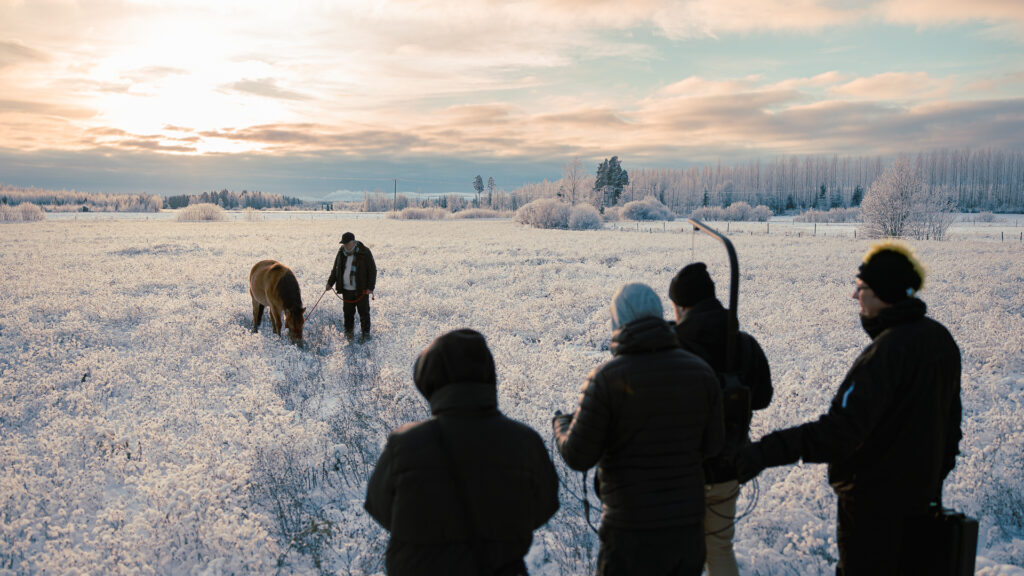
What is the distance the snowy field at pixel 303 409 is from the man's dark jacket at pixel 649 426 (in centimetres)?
192

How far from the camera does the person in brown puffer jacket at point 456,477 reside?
6.66 feet

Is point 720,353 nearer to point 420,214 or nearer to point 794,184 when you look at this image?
point 420,214

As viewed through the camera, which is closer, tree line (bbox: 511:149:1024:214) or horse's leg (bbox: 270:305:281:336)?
horse's leg (bbox: 270:305:281:336)

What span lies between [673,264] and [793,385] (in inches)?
638

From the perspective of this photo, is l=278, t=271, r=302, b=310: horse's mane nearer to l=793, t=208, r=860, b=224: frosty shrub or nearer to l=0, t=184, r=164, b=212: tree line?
l=793, t=208, r=860, b=224: frosty shrub

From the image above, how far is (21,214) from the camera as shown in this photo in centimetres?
6131

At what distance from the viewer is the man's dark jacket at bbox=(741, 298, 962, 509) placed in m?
2.57

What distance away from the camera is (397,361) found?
9.52 m

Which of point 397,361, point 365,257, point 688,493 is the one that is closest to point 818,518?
point 688,493

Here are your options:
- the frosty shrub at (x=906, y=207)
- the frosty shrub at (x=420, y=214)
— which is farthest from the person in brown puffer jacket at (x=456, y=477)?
the frosty shrub at (x=420, y=214)

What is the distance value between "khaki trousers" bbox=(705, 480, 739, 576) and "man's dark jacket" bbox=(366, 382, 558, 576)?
4.85 feet

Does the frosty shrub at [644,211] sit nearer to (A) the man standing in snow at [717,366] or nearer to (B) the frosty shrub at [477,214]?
(B) the frosty shrub at [477,214]

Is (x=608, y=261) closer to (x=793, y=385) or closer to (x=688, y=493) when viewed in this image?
(x=793, y=385)

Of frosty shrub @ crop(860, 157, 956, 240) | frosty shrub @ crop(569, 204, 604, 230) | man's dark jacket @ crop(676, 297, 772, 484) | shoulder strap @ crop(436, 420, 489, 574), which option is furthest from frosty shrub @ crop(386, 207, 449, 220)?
shoulder strap @ crop(436, 420, 489, 574)
